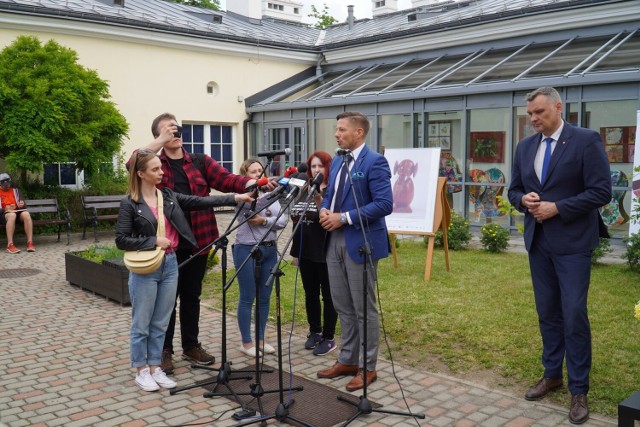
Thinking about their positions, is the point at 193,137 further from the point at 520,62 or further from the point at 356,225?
the point at 356,225

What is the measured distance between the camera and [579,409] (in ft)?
13.9

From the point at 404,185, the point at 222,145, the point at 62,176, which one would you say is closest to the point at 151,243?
the point at 404,185

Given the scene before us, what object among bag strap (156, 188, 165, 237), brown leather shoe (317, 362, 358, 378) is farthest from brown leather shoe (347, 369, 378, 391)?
bag strap (156, 188, 165, 237)

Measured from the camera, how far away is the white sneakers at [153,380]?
495cm

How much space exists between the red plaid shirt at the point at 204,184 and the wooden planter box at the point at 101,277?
261 centimetres

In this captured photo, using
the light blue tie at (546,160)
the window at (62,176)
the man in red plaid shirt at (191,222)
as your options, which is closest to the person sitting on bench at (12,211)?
the window at (62,176)

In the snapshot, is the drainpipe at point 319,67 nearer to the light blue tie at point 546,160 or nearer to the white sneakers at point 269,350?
the white sneakers at point 269,350

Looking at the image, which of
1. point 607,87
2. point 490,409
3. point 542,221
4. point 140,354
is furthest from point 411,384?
point 607,87

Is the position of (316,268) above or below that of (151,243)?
below

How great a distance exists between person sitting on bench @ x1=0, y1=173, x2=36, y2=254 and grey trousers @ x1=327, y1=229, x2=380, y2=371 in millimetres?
8915

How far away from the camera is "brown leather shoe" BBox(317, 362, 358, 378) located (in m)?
5.15

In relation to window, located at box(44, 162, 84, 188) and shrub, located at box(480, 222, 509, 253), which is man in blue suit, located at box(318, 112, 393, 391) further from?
window, located at box(44, 162, 84, 188)

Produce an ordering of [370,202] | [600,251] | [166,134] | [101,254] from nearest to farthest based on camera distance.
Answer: [370,202]
[166,134]
[101,254]
[600,251]

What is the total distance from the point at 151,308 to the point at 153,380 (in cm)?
58
